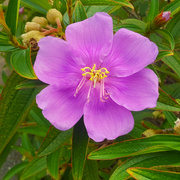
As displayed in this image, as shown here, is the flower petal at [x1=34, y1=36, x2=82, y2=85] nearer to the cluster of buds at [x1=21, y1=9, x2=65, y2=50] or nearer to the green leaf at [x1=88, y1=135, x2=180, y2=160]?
the cluster of buds at [x1=21, y1=9, x2=65, y2=50]

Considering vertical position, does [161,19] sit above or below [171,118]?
above

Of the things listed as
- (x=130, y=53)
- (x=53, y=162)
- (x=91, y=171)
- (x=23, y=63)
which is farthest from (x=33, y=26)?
(x=91, y=171)

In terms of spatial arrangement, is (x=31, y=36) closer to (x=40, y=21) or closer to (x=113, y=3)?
(x=40, y=21)

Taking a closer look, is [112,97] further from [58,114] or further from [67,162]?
[67,162]

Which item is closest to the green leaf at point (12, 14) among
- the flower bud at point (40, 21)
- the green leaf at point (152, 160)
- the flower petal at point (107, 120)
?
the flower bud at point (40, 21)

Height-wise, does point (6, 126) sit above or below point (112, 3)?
below

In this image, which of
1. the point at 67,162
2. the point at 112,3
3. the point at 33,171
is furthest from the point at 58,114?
the point at 67,162

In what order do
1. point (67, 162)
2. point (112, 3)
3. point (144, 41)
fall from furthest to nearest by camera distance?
1. point (67, 162)
2. point (112, 3)
3. point (144, 41)
